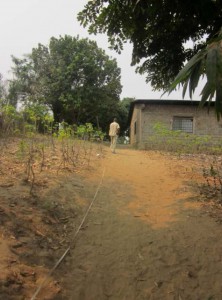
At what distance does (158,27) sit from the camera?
524cm

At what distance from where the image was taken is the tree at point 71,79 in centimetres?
2473

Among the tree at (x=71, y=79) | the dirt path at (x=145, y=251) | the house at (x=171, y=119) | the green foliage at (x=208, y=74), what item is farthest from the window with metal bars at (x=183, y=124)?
the green foliage at (x=208, y=74)

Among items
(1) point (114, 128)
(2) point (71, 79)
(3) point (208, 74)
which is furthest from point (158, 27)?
(2) point (71, 79)

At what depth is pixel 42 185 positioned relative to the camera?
6.77m

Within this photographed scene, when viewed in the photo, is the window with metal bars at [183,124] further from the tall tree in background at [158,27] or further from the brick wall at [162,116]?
the tall tree in background at [158,27]

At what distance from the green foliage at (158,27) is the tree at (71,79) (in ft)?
59.6

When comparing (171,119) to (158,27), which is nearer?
(158,27)

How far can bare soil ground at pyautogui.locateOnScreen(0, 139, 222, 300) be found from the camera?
4.04m

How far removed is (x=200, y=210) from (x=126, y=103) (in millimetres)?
31397

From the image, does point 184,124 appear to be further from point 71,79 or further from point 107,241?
point 107,241

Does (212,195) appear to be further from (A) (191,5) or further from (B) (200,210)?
(A) (191,5)

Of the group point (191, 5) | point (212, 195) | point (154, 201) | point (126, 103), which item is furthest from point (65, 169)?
point (126, 103)

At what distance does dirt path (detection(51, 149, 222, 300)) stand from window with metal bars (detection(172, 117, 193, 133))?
1127cm

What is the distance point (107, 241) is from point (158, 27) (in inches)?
130
